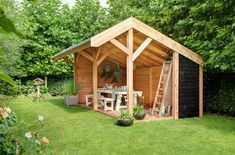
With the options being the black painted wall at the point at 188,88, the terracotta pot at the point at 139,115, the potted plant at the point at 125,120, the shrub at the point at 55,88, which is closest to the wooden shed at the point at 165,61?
the black painted wall at the point at 188,88

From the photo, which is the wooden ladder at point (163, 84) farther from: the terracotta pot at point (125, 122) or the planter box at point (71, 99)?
the planter box at point (71, 99)

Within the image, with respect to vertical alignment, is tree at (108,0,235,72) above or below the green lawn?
above

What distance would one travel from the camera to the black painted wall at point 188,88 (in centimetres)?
812

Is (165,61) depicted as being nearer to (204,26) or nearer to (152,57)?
(152,57)

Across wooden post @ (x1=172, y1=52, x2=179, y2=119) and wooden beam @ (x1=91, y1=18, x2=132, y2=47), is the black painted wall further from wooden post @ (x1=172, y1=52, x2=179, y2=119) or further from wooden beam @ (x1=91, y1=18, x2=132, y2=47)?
wooden beam @ (x1=91, y1=18, x2=132, y2=47)

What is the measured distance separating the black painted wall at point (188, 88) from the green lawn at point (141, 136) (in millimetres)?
411

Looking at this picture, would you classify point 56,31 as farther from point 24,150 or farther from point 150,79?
point 24,150

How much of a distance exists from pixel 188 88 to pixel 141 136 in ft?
10.1

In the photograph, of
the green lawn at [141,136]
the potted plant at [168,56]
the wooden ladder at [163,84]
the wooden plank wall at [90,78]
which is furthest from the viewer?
the wooden plank wall at [90,78]

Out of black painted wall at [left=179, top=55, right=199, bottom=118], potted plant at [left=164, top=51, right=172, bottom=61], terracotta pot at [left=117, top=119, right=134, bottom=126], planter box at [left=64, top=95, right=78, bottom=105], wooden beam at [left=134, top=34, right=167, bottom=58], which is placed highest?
wooden beam at [left=134, top=34, right=167, bottom=58]

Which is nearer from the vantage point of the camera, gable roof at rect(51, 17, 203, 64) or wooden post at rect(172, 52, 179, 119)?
gable roof at rect(51, 17, 203, 64)

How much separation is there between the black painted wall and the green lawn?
0.41m

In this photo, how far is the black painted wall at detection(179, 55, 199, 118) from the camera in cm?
812

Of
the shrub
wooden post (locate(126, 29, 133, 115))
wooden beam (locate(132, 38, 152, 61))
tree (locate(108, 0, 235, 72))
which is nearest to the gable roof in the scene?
wooden beam (locate(132, 38, 152, 61))
